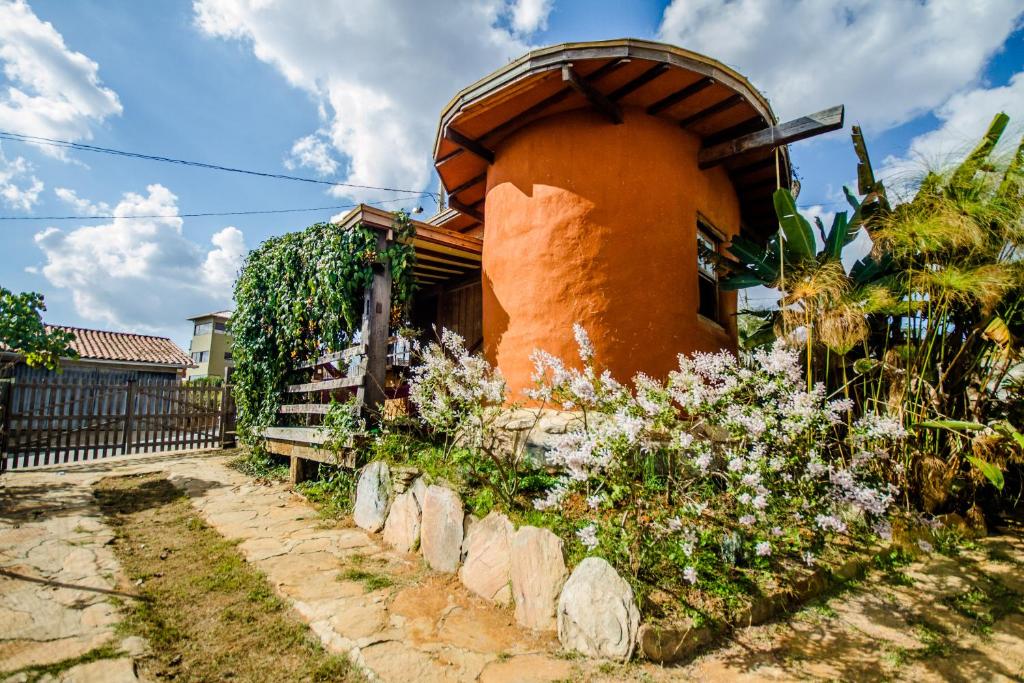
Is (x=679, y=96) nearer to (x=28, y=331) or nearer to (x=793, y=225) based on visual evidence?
(x=793, y=225)

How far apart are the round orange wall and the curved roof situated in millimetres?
223

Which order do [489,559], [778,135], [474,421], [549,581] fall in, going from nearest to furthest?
[549,581], [489,559], [474,421], [778,135]

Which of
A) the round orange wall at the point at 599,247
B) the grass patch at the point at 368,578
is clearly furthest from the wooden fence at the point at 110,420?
the round orange wall at the point at 599,247

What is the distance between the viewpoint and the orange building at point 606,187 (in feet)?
16.0

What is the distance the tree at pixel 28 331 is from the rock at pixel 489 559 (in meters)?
7.75

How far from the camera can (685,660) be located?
2.62m

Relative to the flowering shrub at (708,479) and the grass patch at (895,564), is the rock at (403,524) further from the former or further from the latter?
the grass patch at (895,564)

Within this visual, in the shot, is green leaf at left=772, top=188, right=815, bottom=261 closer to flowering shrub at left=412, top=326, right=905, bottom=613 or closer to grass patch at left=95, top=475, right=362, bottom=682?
flowering shrub at left=412, top=326, right=905, bottom=613

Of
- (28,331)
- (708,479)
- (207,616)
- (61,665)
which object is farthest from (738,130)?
(28,331)

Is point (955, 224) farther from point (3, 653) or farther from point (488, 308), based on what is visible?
point (3, 653)

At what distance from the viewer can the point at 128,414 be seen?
10.2 m

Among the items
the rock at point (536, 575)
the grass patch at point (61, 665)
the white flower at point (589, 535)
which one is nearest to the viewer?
the grass patch at point (61, 665)

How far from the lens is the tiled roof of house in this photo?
19562mm

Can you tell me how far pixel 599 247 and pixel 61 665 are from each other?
498 cm
